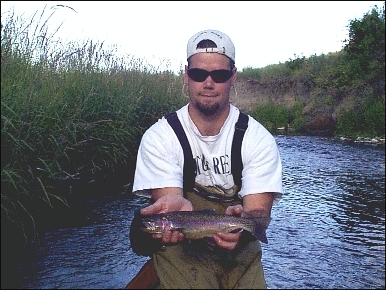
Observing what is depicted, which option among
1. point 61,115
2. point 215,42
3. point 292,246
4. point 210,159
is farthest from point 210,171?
point 61,115

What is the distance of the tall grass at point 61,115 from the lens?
190 inches

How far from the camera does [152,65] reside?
11062mm

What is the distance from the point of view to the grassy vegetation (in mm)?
4832

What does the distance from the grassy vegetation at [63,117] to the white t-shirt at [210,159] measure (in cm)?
153

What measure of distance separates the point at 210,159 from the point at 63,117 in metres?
3.35

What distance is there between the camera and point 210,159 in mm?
3498

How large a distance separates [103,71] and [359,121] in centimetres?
1220

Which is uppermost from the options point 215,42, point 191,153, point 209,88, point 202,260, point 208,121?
point 215,42

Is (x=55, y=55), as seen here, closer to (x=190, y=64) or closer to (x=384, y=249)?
(x=190, y=64)

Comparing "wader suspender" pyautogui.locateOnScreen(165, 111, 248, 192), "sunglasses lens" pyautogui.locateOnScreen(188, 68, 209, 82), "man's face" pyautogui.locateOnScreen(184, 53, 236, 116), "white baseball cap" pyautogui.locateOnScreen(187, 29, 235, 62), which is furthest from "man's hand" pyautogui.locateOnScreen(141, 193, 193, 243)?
"white baseball cap" pyautogui.locateOnScreen(187, 29, 235, 62)

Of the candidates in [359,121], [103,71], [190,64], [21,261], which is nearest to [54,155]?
[21,261]

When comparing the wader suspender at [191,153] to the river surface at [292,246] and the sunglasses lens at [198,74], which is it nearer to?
the sunglasses lens at [198,74]

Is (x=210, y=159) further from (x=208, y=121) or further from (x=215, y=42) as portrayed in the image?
(x=215, y=42)

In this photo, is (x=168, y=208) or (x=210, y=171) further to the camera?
(x=210, y=171)
